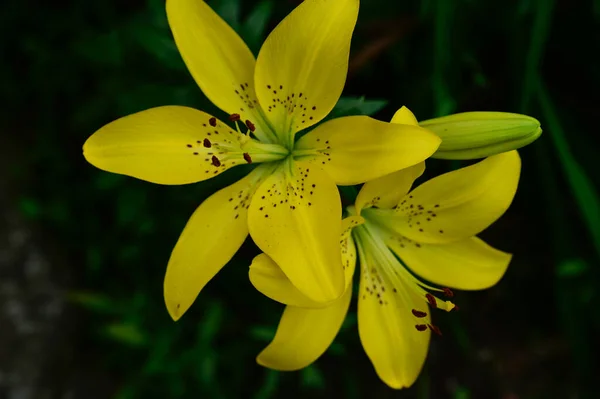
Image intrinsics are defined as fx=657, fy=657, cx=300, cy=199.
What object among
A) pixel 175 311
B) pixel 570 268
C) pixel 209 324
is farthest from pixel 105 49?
pixel 570 268

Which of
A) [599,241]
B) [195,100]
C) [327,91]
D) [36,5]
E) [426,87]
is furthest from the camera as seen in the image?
[36,5]

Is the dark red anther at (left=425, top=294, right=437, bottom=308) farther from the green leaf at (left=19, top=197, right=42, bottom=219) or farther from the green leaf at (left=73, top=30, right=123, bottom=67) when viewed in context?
the green leaf at (left=19, top=197, right=42, bottom=219)

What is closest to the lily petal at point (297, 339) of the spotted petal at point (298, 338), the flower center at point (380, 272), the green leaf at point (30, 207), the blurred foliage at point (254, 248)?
the spotted petal at point (298, 338)

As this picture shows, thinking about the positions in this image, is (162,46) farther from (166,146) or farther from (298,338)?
(298,338)

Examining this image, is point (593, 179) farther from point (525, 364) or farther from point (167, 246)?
point (167, 246)

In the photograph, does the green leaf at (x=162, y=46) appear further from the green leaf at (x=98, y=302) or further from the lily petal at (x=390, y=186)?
the green leaf at (x=98, y=302)

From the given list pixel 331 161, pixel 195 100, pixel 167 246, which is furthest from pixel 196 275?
pixel 167 246

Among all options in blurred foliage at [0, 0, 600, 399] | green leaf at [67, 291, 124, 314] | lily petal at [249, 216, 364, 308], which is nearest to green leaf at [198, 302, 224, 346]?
blurred foliage at [0, 0, 600, 399]
